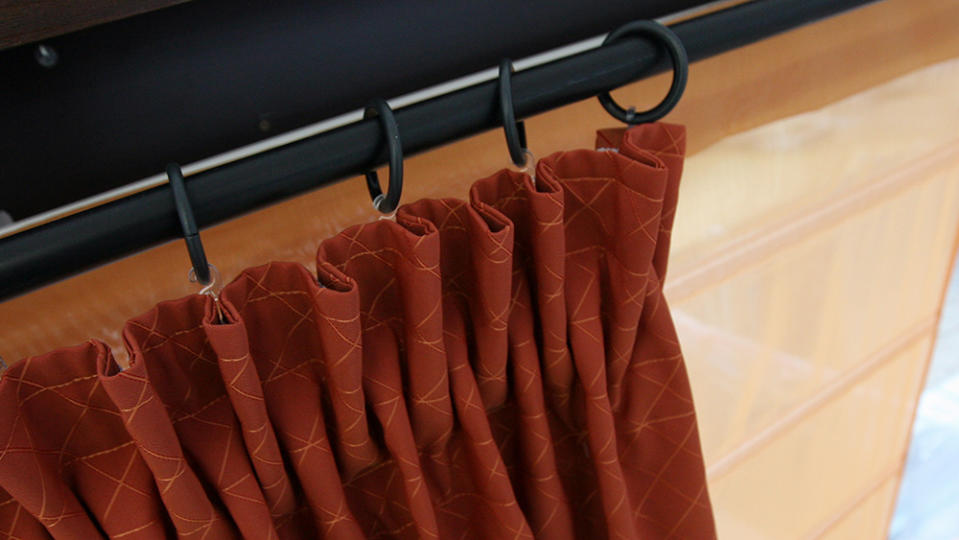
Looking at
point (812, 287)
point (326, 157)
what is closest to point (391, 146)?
point (326, 157)

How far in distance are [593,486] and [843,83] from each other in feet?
1.64

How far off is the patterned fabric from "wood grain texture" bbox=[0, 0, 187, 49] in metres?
0.14

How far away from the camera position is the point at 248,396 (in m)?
0.35

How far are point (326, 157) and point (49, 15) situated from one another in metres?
0.14

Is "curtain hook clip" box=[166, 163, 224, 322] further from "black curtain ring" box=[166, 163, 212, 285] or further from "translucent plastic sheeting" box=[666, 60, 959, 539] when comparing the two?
"translucent plastic sheeting" box=[666, 60, 959, 539]

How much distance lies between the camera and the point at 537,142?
21.1 inches

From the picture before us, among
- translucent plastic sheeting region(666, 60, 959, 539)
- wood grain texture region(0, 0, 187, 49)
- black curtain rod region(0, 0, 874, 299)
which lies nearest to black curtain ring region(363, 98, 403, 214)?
black curtain rod region(0, 0, 874, 299)

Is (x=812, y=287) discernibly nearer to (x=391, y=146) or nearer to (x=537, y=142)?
(x=537, y=142)

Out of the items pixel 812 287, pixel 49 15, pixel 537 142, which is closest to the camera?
pixel 49 15

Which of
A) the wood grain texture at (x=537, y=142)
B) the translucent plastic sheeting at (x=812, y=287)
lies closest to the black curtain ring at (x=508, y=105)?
the wood grain texture at (x=537, y=142)

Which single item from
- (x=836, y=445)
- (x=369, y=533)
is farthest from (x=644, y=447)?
(x=836, y=445)

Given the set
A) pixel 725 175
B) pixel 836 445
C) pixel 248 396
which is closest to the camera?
pixel 248 396

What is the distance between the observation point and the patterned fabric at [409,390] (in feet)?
1.12

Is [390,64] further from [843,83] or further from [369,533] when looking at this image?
[843,83]
